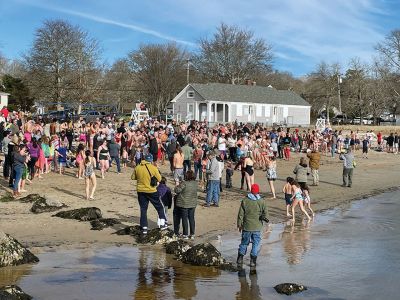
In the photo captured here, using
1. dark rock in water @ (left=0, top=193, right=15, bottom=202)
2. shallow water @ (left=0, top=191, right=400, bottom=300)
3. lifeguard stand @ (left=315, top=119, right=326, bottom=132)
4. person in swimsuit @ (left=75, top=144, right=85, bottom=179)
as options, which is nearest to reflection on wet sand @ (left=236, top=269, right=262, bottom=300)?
shallow water @ (left=0, top=191, right=400, bottom=300)

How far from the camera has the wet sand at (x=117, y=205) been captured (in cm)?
1254

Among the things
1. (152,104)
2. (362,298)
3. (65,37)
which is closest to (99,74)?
(65,37)

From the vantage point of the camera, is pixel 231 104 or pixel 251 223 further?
pixel 231 104

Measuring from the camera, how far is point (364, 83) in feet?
238

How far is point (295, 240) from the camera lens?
13164mm

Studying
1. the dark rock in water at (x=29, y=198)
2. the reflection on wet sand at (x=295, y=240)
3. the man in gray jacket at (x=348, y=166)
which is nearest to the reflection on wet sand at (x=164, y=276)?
the reflection on wet sand at (x=295, y=240)

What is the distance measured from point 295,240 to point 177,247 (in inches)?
135

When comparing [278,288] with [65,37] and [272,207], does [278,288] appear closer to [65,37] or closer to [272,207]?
[272,207]

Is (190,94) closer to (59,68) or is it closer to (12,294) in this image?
(59,68)

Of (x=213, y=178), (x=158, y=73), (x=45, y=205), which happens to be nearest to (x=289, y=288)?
(x=213, y=178)

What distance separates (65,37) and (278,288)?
47.1 meters

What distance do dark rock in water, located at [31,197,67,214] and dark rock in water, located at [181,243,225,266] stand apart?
6011 millimetres

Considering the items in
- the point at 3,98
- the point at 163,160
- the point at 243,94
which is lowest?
the point at 163,160

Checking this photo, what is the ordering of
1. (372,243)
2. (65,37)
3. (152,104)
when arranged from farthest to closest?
(152,104) → (65,37) → (372,243)
